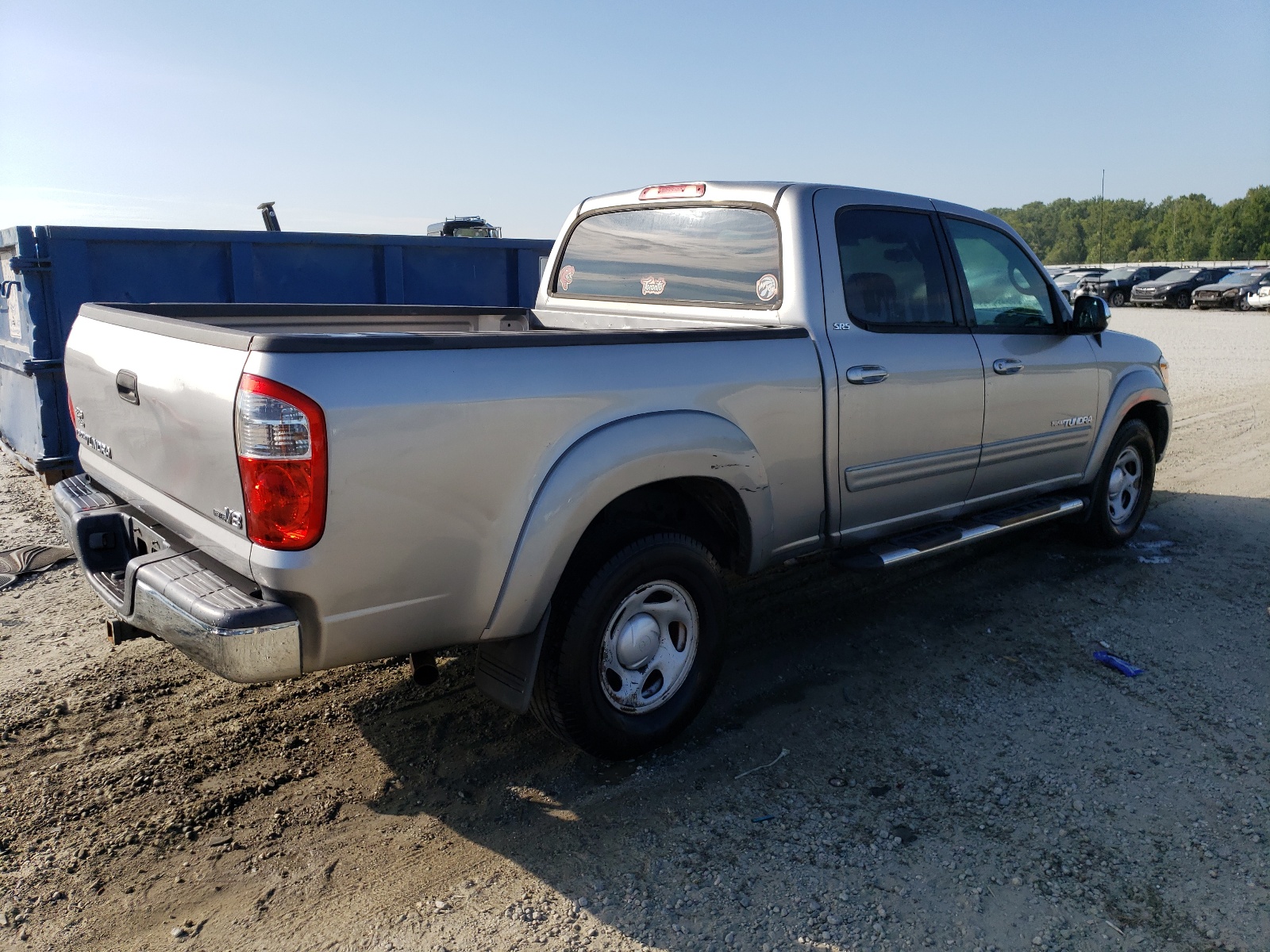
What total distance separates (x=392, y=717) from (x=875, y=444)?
2.25m

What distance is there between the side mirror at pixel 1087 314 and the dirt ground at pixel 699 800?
1.52m

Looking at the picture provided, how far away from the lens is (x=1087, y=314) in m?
5.20

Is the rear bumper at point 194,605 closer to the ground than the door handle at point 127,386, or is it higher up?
closer to the ground

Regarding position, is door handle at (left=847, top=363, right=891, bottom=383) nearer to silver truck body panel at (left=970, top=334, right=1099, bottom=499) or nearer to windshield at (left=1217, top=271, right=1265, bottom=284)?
silver truck body panel at (left=970, top=334, right=1099, bottom=499)

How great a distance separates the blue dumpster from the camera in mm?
5613

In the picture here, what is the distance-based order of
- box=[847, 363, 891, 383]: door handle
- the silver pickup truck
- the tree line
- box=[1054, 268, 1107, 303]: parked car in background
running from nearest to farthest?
the silver pickup truck < box=[847, 363, 891, 383]: door handle < box=[1054, 268, 1107, 303]: parked car in background < the tree line

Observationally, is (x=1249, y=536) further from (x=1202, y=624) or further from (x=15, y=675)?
(x=15, y=675)

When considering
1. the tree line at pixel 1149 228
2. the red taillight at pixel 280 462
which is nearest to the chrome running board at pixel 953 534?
the red taillight at pixel 280 462

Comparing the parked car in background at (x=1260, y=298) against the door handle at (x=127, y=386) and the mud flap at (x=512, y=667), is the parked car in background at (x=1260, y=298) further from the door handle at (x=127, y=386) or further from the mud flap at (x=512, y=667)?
the door handle at (x=127, y=386)

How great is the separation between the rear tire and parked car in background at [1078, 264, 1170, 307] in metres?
34.5

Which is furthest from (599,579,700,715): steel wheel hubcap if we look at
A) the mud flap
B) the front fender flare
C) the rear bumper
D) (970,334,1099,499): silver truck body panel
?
(970,334,1099,499): silver truck body panel

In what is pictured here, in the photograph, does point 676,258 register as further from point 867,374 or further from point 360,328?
point 360,328

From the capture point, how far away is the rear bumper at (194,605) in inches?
103

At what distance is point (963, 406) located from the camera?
179 inches
